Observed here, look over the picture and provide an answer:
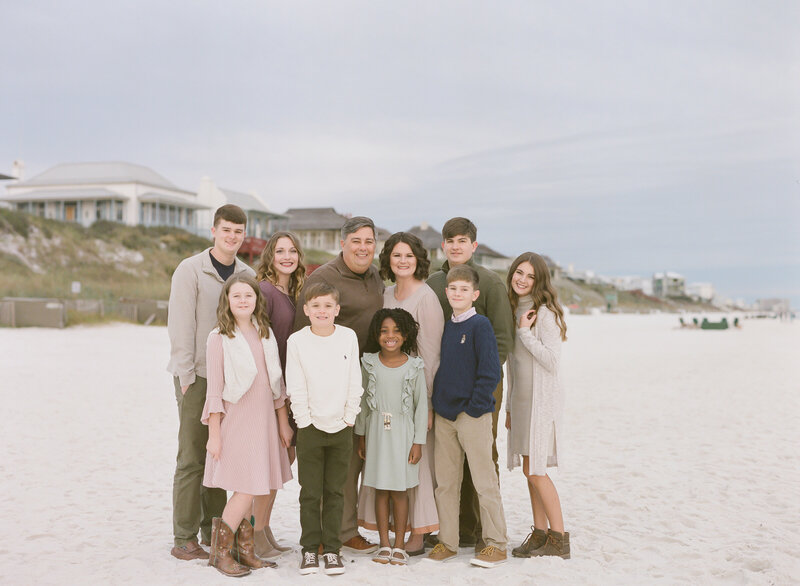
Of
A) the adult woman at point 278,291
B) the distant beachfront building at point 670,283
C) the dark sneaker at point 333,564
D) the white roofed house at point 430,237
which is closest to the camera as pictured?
the dark sneaker at point 333,564

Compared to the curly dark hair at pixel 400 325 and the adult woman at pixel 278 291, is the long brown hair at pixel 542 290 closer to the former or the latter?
the curly dark hair at pixel 400 325

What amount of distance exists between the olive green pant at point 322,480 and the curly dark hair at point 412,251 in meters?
1.14

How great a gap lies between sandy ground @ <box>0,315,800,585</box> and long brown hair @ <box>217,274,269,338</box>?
4.95ft

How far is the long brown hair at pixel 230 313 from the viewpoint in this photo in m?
4.27

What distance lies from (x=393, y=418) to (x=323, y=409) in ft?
1.64

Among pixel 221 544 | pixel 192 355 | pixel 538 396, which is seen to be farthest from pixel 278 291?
pixel 538 396

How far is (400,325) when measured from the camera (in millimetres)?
4367

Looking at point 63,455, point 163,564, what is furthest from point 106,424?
point 163,564

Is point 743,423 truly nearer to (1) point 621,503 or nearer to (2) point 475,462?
(1) point 621,503

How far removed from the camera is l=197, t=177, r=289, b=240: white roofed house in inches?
1873

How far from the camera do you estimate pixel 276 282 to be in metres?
4.73

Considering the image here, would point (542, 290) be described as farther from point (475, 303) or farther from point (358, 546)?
point (358, 546)

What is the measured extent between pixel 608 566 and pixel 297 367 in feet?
8.17

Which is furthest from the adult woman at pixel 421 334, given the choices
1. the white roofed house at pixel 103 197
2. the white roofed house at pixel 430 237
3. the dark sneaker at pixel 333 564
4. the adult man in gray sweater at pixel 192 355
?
the white roofed house at pixel 430 237
